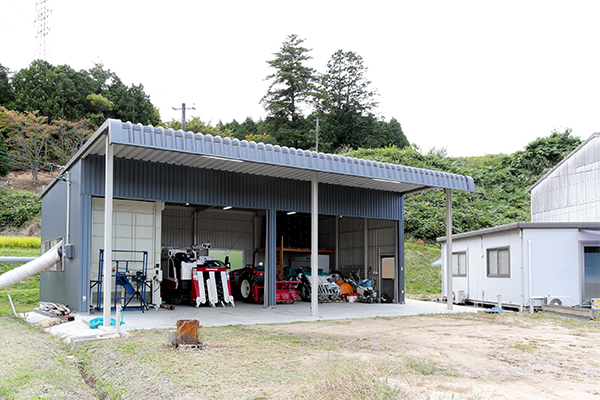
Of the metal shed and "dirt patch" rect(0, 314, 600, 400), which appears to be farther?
the metal shed

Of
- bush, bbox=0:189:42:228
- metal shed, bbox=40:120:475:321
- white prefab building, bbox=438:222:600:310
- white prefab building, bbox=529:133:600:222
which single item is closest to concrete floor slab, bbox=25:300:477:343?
metal shed, bbox=40:120:475:321

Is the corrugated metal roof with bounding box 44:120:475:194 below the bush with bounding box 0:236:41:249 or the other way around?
the other way around

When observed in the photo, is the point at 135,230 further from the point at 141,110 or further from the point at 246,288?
the point at 141,110

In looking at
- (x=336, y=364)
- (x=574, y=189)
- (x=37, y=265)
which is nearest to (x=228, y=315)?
(x=37, y=265)

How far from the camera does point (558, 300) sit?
1593 cm

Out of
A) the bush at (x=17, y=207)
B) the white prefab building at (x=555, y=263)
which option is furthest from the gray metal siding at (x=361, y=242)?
the bush at (x=17, y=207)

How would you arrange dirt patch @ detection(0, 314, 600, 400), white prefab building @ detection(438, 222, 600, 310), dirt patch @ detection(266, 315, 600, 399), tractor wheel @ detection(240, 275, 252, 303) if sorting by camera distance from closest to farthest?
dirt patch @ detection(0, 314, 600, 400) → dirt patch @ detection(266, 315, 600, 399) → white prefab building @ detection(438, 222, 600, 310) → tractor wheel @ detection(240, 275, 252, 303)

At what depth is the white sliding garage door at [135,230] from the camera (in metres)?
15.0

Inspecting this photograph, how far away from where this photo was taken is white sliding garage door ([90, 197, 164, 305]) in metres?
15.0

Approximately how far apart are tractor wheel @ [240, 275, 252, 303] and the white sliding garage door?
4375 mm

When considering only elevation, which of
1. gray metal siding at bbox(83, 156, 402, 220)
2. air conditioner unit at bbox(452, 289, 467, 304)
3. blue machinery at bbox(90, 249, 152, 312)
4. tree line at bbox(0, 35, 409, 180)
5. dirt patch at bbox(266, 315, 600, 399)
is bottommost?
air conditioner unit at bbox(452, 289, 467, 304)

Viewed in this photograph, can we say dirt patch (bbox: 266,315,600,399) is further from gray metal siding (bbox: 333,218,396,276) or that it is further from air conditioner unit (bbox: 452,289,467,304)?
gray metal siding (bbox: 333,218,396,276)

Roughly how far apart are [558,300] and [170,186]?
12.6 metres

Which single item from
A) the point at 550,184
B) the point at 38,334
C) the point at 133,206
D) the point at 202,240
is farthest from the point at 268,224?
the point at 550,184
